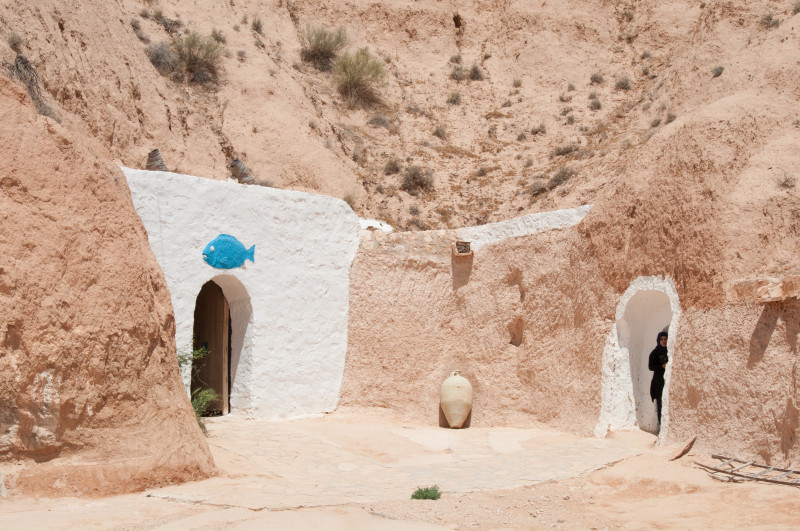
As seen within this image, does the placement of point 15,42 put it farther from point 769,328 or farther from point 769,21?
point 769,21

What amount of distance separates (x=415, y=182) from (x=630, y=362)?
11106 millimetres

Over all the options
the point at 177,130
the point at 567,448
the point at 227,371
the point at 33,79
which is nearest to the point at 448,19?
the point at 177,130

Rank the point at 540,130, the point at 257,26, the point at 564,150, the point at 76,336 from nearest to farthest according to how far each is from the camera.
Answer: the point at 76,336
the point at 564,150
the point at 540,130
the point at 257,26

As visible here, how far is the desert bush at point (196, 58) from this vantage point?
66.1 feet

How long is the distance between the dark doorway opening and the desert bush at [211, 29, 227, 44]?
10940 mm

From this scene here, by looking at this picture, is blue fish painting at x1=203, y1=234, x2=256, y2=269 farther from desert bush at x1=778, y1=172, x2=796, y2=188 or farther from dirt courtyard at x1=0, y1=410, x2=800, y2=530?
desert bush at x1=778, y1=172, x2=796, y2=188

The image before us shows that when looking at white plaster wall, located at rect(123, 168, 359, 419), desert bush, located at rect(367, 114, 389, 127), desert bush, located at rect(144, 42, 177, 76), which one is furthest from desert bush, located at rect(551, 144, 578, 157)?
desert bush, located at rect(144, 42, 177, 76)

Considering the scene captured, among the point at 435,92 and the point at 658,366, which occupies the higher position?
the point at 435,92

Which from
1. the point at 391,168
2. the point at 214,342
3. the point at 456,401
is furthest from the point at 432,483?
the point at 391,168

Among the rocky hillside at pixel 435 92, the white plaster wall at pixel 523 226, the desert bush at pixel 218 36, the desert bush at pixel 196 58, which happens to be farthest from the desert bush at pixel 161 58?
the white plaster wall at pixel 523 226

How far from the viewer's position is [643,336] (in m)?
10.6

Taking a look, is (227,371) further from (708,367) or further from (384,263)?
(708,367)

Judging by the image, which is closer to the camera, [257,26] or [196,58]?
[196,58]

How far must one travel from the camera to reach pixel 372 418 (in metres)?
12.3
